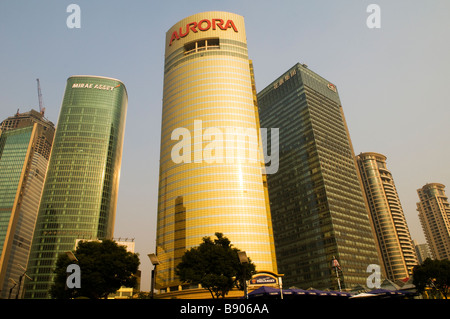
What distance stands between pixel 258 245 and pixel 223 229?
13211mm

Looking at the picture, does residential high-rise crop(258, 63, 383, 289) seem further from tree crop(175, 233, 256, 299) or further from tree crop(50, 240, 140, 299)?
tree crop(50, 240, 140, 299)

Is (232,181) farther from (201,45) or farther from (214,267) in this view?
(214,267)

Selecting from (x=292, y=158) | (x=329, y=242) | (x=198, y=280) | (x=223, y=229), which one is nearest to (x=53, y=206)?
(x=223, y=229)

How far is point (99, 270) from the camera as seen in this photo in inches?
1905

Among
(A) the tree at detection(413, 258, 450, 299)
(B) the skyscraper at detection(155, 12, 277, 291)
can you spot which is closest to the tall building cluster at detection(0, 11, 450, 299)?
(B) the skyscraper at detection(155, 12, 277, 291)

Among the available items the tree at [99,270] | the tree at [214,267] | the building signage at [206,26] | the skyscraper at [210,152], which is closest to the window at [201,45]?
the skyscraper at [210,152]

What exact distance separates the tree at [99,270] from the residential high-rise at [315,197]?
373ft

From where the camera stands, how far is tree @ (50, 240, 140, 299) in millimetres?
47375

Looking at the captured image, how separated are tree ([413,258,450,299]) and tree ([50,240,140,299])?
5840cm

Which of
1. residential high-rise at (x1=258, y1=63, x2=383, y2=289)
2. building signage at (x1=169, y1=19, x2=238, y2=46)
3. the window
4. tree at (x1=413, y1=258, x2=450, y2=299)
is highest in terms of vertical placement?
building signage at (x1=169, y1=19, x2=238, y2=46)

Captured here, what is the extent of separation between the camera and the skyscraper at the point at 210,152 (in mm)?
109000

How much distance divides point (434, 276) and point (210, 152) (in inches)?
3043
